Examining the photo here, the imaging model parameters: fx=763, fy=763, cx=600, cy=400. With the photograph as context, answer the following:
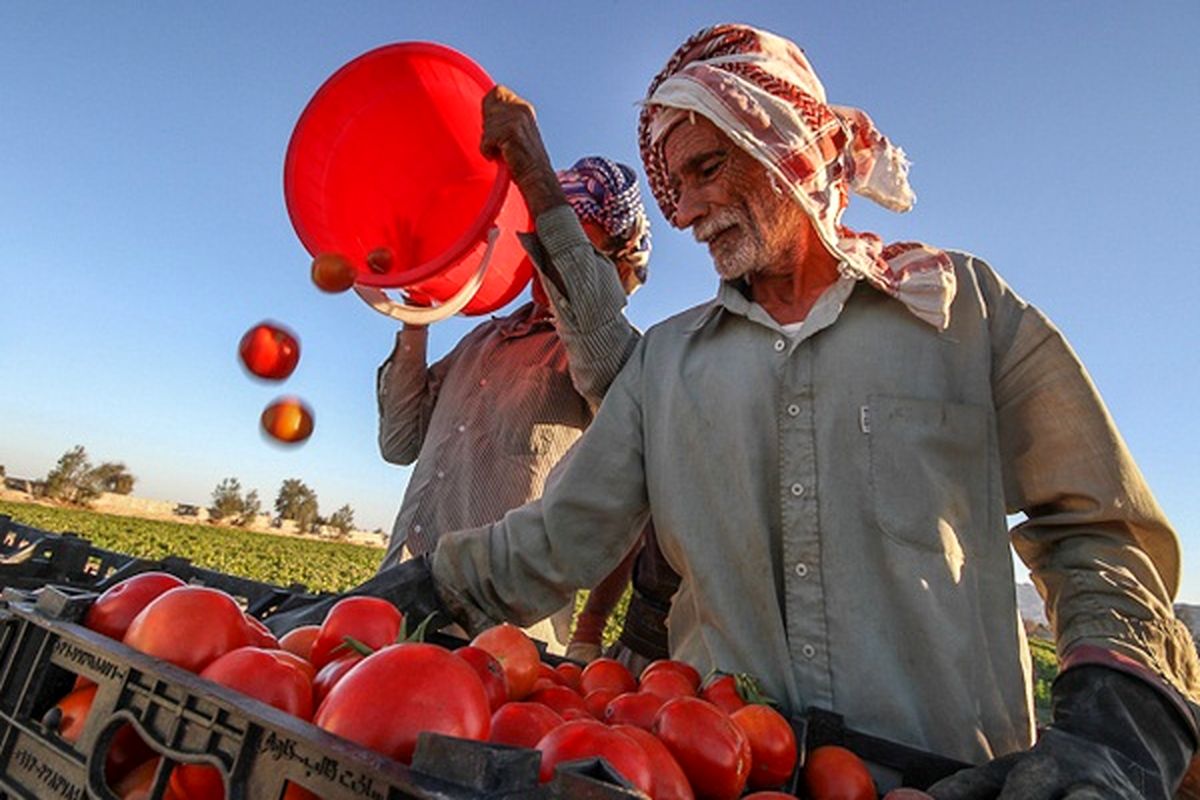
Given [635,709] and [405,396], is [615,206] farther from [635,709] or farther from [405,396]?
[635,709]

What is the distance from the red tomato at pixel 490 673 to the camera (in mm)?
1212

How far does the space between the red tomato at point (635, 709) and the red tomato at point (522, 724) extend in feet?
0.52

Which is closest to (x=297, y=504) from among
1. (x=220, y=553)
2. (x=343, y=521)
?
(x=343, y=521)

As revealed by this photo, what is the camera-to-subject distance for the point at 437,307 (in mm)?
2676

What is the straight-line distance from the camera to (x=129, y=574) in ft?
5.37

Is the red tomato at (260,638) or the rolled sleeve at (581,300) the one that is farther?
the rolled sleeve at (581,300)

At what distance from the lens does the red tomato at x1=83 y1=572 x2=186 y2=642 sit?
120 centimetres

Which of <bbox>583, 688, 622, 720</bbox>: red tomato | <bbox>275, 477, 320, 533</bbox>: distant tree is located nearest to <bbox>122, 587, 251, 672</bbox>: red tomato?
<bbox>583, 688, 622, 720</bbox>: red tomato

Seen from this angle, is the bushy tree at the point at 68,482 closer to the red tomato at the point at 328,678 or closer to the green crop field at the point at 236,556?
the green crop field at the point at 236,556

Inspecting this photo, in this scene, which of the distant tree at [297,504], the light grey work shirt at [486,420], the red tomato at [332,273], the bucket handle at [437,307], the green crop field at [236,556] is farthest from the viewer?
the distant tree at [297,504]

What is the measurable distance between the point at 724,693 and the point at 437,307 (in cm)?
174

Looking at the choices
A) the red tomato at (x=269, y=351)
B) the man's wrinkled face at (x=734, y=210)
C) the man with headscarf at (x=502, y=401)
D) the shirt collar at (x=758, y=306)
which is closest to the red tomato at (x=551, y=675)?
the shirt collar at (x=758, y=306)

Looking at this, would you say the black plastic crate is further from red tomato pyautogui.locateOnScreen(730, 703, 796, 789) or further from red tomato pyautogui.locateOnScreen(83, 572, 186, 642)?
red tomato pyautogui.locateOnScreen(730, 703, 796, 789)

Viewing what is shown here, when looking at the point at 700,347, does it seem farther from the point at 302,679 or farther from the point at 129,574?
the point at 129,574
